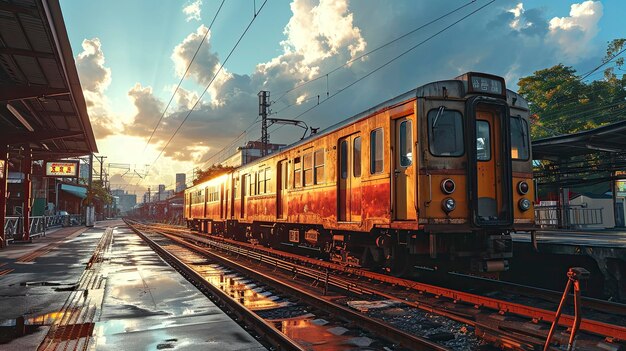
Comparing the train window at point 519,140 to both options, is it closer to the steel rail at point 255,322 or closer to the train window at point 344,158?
the train window at point 344,158

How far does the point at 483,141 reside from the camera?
8406mm

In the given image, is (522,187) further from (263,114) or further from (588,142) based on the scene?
(263,114)

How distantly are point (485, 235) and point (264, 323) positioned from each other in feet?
14.2

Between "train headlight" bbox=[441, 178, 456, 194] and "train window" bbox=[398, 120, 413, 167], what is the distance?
0.69 metres

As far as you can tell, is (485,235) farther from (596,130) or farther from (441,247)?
(596,130)

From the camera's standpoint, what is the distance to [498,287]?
27.6 ft

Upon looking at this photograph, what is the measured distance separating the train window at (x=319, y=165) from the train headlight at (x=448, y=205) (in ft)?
12.9

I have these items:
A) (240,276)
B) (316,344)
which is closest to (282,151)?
(240,276)

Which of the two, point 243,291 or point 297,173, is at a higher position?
point 297,173

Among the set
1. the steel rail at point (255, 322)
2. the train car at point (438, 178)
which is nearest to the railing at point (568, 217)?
the train car at point (438, 178)

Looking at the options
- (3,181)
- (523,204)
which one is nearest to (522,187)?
(523,204)

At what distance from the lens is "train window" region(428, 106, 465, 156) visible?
7.89 metres

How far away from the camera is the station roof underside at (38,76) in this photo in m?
9.05

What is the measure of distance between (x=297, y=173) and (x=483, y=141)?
5.70 metres
